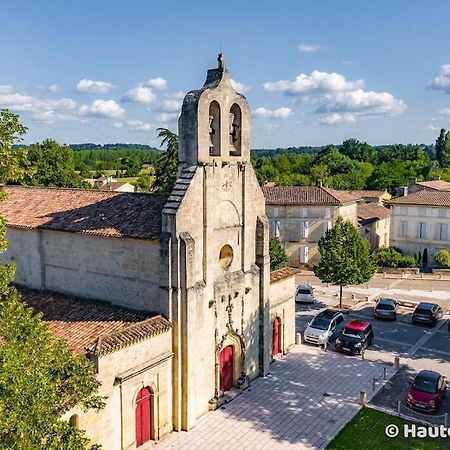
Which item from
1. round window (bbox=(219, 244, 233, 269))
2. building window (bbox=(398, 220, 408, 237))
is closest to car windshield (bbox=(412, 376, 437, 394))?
round window (bbox=(219, 244, 233, 269))

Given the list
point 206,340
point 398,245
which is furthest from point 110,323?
point 398,245

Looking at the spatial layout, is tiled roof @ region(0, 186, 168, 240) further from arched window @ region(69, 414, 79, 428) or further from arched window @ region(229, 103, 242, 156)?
arched window @ region(69, 414, 79, 428)

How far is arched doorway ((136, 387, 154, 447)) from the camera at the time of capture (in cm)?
1969

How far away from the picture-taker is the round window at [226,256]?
2375cm

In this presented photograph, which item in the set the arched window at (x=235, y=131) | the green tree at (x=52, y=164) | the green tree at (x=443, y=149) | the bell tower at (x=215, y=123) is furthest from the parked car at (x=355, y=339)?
the green tree at (x=443, y=149)

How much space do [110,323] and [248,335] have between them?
7265 mm

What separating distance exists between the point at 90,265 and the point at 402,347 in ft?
65.8

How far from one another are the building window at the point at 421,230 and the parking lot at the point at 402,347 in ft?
59.6

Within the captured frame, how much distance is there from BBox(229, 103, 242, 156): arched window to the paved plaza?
38.4 ft

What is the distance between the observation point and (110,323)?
69.4 ft

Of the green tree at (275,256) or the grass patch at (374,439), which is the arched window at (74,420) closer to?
the grass patch at (374,439)

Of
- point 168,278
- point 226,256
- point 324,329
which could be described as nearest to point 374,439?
point 226,256

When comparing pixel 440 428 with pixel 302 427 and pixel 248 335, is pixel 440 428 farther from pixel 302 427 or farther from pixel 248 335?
pixel 248 335

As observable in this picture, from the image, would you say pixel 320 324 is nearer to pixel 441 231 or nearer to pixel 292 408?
pixel 292 408
